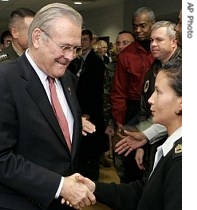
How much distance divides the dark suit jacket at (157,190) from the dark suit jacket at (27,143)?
250mm

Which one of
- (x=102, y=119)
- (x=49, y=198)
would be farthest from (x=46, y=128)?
(x=102, y=119)

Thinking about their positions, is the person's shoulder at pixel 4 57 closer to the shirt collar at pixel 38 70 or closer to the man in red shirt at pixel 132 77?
the man in red shirt at pixel 132 77

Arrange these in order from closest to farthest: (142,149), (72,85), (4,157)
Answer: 1. (4,157)
2. (72,85)
3. (142,149)

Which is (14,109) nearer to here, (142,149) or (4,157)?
(4,157)

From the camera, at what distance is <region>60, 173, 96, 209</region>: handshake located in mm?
1336

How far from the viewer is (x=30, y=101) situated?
1328 mm

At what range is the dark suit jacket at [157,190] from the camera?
3.32 ft

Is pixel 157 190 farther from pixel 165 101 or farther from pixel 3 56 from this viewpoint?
pixel 3 56

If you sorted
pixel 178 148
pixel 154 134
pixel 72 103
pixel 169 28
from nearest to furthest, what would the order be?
pixel 178 148 < pixel 72 103 < pixel 154 134 < pixel 169 28

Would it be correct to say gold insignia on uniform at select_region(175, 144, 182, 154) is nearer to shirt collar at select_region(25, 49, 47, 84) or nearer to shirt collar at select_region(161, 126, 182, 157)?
shirt collar at select_region(161, 126, 182, 157)

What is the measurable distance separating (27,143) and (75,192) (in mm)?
249

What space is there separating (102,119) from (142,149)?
4.71 feet

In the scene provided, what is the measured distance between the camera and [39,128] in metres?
1.32

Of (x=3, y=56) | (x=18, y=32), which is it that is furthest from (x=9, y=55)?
(x=18, y=32)
